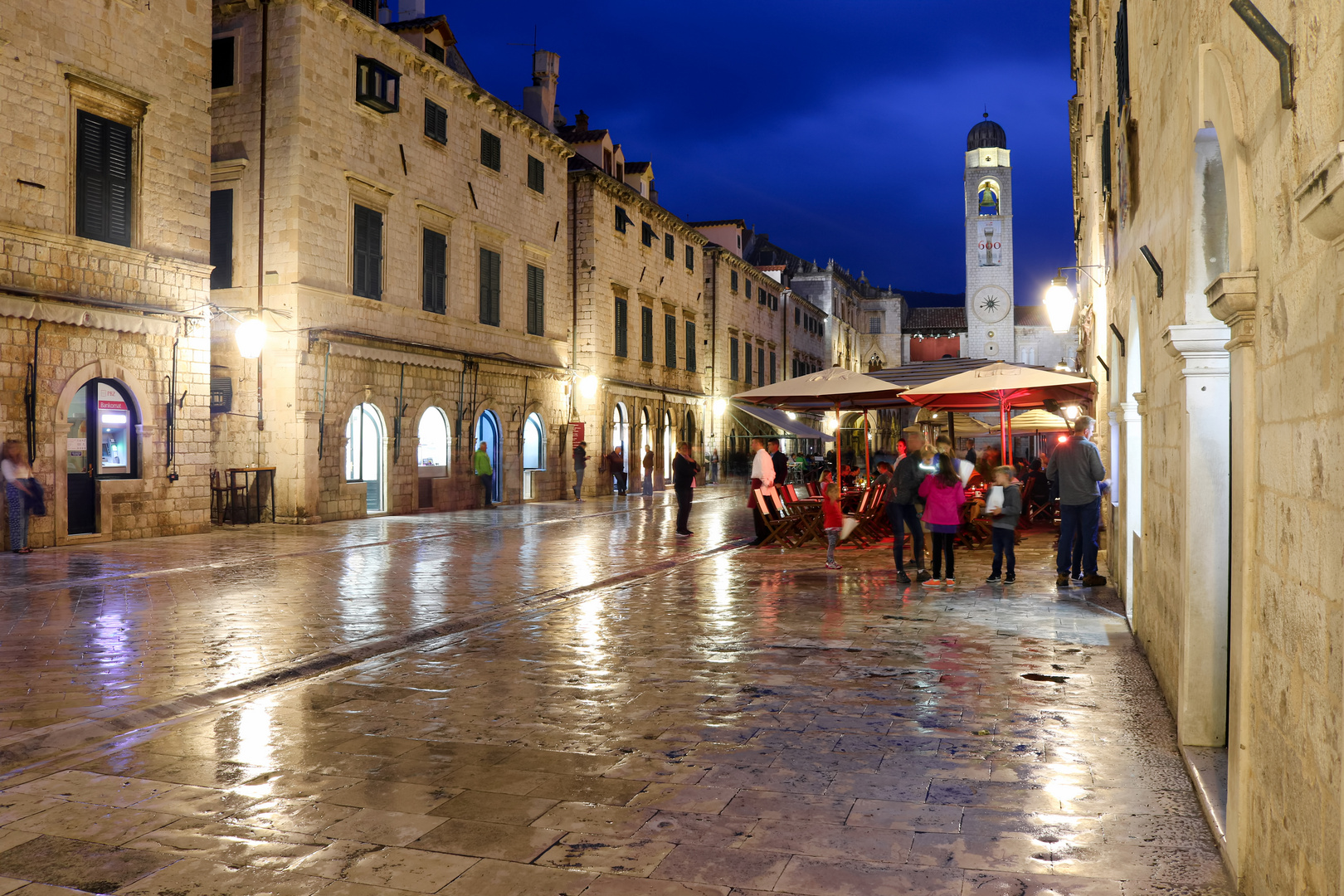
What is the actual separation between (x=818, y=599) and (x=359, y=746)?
214 inches

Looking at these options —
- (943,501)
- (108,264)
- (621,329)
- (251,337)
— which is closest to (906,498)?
(943,501)

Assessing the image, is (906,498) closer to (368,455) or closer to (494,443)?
(368,455)

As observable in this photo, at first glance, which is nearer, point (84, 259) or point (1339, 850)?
point (1339, 850)

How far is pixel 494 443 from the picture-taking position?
2441cm

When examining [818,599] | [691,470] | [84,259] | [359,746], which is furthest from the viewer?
[691,470]

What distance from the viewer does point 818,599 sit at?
9.68m

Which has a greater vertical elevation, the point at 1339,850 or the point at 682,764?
the point at 1339,850

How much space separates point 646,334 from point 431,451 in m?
12.3

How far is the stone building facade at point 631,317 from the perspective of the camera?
2883 cm

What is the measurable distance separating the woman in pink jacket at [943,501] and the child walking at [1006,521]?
0.38 m

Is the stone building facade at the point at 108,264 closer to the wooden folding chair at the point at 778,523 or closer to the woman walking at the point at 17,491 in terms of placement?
the woman walking at the point at 17,491

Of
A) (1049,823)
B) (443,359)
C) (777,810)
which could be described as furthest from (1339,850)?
(443,359)

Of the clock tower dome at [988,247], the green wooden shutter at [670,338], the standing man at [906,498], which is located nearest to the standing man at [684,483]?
the standing man at [906,498]

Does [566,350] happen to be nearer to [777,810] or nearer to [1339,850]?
[777,810]
